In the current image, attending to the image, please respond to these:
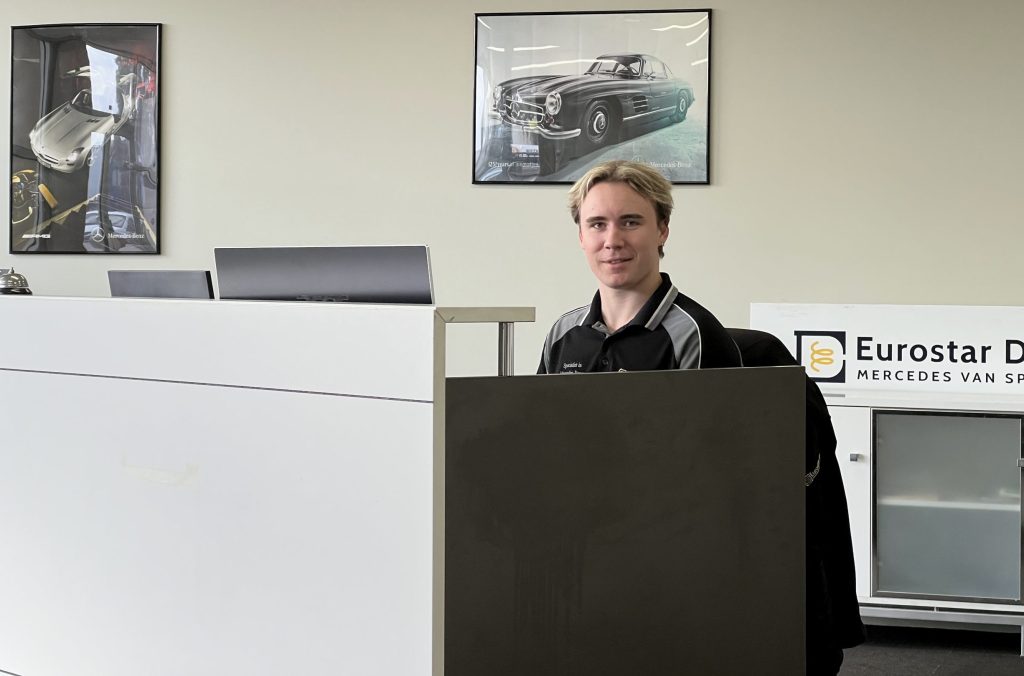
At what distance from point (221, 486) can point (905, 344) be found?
10.8 feet

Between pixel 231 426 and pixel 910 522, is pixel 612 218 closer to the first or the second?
pixel 231 426

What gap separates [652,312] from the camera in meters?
1.86

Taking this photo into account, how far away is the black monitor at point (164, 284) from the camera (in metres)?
1.67

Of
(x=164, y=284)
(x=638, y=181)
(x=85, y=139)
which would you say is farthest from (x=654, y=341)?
(x=85, y=139)

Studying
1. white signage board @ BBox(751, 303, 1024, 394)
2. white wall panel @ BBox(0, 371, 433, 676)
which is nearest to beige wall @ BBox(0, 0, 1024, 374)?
white signage board @ BBox(751, 303, 1024, 394)

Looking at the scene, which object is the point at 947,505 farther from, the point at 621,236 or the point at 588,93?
the point at 621,236

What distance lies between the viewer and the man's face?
1.88 meters

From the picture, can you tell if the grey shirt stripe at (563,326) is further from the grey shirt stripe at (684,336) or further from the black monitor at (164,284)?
the black monitor at (164,284)

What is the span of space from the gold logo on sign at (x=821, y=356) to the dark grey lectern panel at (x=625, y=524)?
8.72ft

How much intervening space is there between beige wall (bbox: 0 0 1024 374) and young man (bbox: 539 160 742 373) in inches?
83.9

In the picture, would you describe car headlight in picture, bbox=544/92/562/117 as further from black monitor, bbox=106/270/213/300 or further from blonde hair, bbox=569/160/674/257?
black monitor, bbox=106/270/213/300

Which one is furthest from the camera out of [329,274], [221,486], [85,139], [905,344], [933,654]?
[85,139]

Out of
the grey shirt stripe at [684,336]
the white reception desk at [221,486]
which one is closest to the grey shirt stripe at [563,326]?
the grey shirt stripe at [684,336]

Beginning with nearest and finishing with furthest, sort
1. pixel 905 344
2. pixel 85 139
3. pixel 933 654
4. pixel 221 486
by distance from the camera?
1. pixel 221 486
2. pixel 933 654
3. pixel 905 344
4. pixel 85 139
